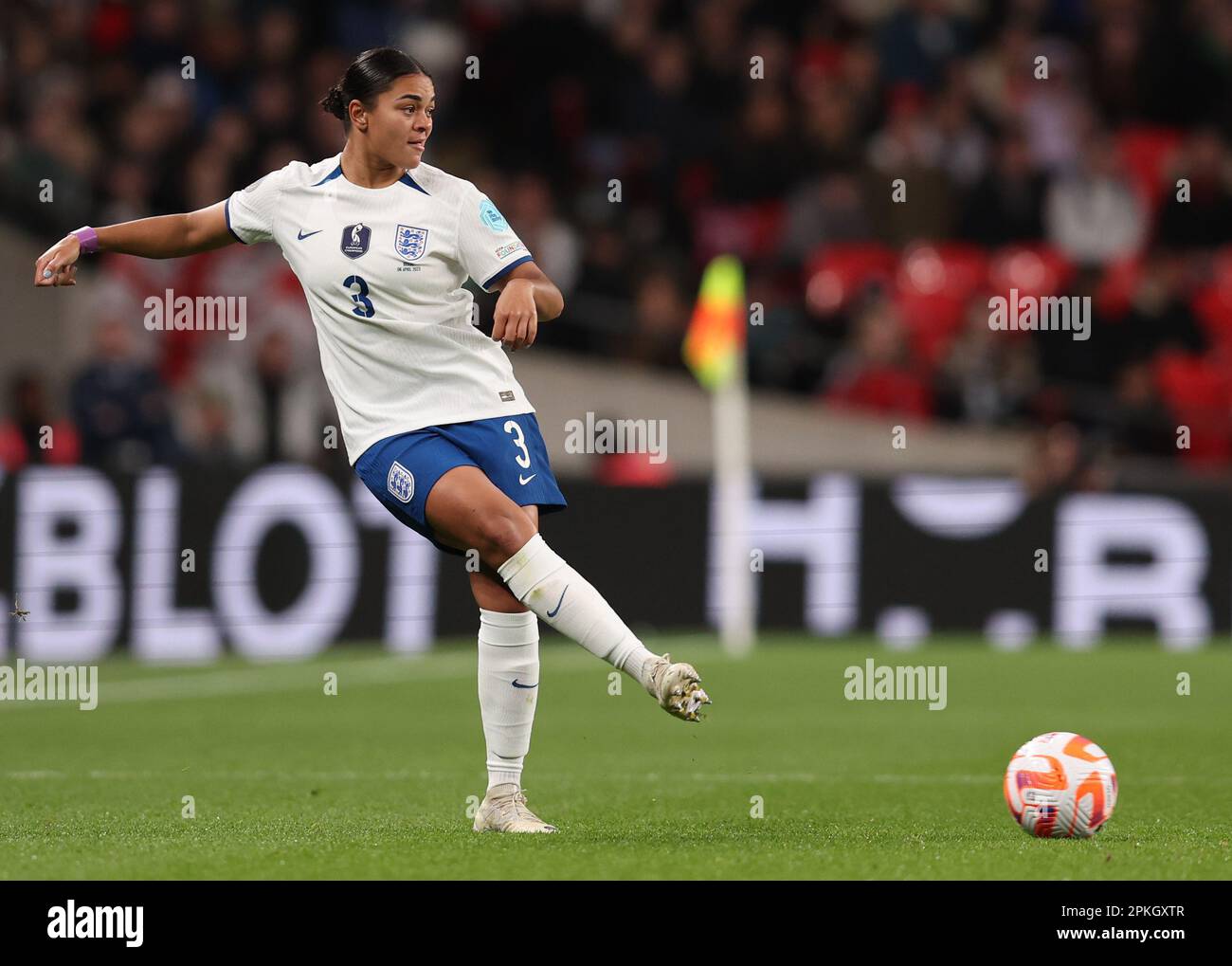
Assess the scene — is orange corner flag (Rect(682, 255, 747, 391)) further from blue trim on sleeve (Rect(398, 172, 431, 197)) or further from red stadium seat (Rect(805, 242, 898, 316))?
blue trim on sleeve (Rect(398, 172, 431, 197))

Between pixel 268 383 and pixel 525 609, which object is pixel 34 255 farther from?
pixel 525 609

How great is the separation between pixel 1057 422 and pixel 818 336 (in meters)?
2.26

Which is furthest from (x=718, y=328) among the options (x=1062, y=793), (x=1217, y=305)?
(x=1062, y=793)

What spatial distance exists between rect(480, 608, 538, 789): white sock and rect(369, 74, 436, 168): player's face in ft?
4.85

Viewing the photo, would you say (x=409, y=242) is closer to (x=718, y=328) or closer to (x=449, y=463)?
(x=449, y=463)

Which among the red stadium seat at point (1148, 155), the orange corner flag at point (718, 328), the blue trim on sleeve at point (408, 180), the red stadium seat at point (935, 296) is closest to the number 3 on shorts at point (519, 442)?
the blue trim on sleeve at point (408, 180)

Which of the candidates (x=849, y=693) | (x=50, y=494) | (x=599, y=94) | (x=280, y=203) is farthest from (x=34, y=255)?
(x=280, y=203)

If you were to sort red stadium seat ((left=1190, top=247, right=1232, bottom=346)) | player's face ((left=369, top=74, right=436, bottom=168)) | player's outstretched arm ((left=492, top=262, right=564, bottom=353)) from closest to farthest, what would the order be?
1. player's outstretched arm ((left=492, top=262, right=564, bottom=353))
2. player's face ((left=369, top=74, right=436, bottom=168))
3. red stadium seat ((left=1190, top=247, right=1232, bottom=346))

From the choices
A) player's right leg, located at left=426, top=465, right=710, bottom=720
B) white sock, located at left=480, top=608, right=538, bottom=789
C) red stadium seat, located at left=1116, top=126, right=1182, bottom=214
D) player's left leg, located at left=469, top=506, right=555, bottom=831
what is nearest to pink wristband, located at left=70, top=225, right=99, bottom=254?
player's right leg, located at left=426, top=465, right=710, bottom=720

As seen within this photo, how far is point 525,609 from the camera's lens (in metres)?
6.90

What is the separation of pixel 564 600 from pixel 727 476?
9.55 m

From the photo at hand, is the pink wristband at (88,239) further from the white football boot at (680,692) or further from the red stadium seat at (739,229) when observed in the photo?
the red stadium seat at (739,229)

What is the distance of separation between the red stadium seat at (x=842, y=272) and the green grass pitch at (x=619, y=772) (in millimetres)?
3979

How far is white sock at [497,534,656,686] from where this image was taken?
6.40 m
